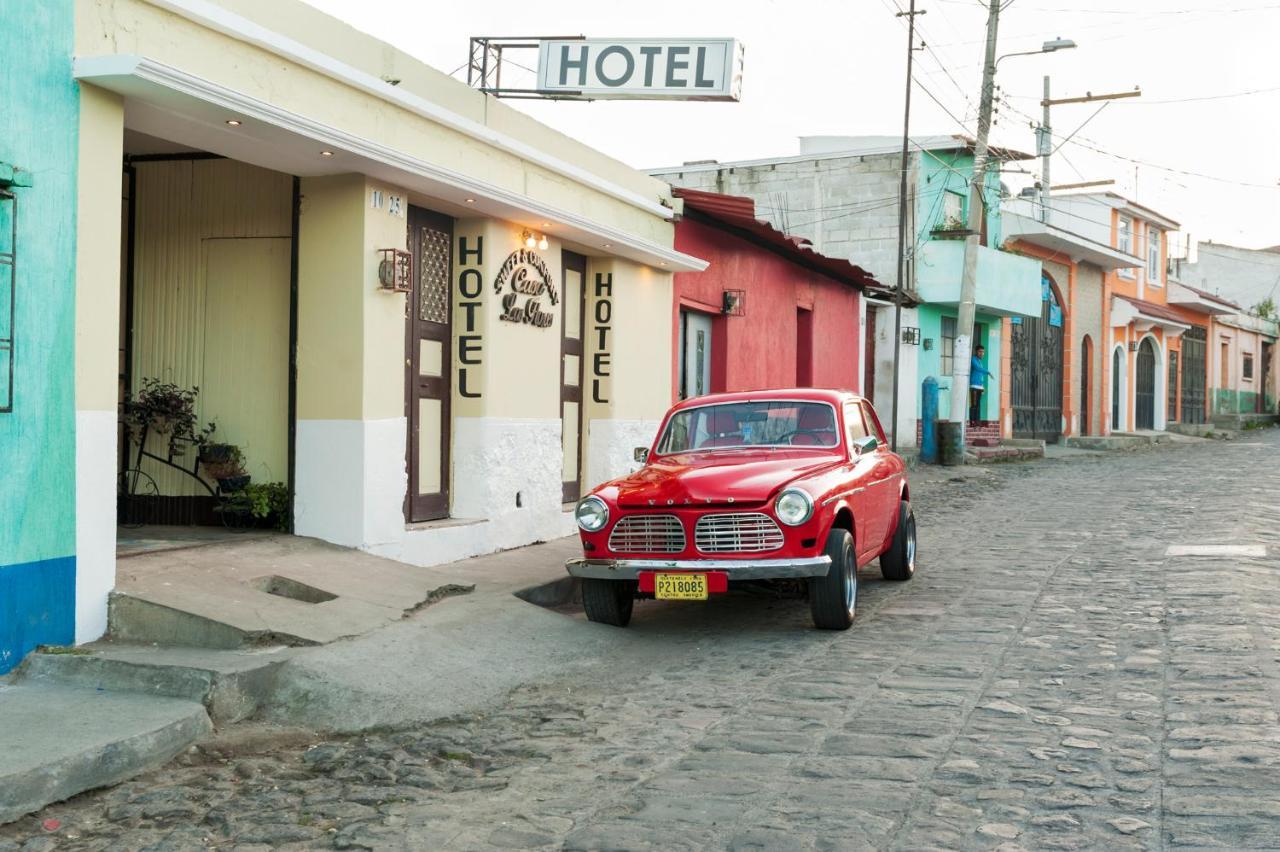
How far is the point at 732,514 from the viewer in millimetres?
7832

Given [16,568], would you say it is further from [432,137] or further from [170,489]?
[432,137]

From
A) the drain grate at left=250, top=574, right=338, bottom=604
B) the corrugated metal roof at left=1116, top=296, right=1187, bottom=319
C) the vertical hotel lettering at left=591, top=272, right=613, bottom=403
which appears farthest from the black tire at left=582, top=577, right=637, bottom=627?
the corrugated metal roof at left=1116, top=296, right=1187, bottom=319

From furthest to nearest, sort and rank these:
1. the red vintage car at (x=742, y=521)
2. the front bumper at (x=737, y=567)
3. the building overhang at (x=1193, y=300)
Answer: the building overhang at (x=1193, y=300) < the red vintage car at (x=742, y=521) < the front bumper at (x=737, y=567)

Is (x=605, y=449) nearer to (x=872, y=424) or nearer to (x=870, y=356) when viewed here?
(x=872, y=424)

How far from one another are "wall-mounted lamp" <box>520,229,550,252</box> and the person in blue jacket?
61.0 feet

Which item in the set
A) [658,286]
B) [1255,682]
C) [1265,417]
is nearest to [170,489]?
[658,286]

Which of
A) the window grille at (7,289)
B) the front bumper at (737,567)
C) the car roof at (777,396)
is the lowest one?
the front bumper at (737,567)

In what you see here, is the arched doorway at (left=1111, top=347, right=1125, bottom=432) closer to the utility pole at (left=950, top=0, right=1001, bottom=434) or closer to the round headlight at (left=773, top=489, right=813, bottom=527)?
the utility pole at (left=950, top=0, right=1001, bottom=434)

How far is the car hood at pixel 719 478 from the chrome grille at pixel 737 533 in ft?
0.38

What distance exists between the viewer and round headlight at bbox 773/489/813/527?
7738mm

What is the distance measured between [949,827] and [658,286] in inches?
435

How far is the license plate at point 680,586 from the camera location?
25.5 ft

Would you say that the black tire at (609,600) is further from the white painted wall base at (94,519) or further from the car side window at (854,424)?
the white painted wall base at (94,519)

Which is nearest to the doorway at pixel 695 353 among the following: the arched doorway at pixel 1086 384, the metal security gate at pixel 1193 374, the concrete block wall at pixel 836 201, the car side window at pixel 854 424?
the car side window at pixel 854 424
